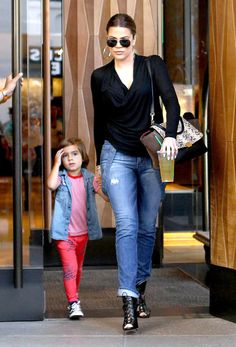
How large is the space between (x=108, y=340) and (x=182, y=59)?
7.06 m

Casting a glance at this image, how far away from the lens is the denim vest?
230 inches

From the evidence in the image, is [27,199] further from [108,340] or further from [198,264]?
[198,264]

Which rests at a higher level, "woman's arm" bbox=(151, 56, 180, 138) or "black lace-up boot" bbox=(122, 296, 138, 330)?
"woman's arm" bbox=(151, 56, 180, 138)

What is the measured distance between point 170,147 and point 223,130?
75cm

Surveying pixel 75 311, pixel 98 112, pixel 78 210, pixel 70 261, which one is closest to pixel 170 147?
pixel 98 112

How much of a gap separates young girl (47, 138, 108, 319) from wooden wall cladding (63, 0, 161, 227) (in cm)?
276

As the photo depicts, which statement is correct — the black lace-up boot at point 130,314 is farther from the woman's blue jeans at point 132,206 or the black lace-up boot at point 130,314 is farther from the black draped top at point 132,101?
the black draped top at point 132,101

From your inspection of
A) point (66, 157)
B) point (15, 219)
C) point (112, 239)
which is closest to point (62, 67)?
point (112, 239)

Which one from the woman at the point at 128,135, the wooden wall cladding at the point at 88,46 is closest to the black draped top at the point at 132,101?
the woman at the point at 128,135

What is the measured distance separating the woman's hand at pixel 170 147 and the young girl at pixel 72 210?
0.98m

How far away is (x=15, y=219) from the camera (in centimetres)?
546

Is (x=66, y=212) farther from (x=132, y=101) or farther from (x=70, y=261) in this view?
Answer: (x=132, y=101)

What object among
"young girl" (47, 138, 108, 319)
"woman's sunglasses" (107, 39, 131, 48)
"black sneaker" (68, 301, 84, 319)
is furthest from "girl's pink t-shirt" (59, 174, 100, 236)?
"woman's sunglasses" (107, 39, 131, 48)

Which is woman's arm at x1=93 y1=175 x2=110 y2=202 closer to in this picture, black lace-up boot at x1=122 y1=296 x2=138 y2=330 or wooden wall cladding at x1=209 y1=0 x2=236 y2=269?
wooden wall cladding at x1=209 y1=0 x2=236 y2=269
